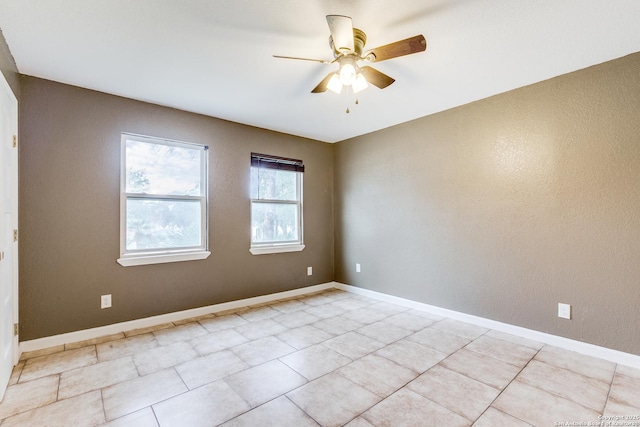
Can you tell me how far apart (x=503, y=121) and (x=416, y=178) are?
43.6 inches

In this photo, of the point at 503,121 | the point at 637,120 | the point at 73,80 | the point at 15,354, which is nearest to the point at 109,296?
the point at 15,354

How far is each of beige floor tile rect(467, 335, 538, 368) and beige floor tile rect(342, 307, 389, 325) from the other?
3.31ft

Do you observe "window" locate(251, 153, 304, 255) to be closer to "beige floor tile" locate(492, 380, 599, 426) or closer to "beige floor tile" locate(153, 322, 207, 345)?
"beige floor tile" locate(153, 322, 207, 345)

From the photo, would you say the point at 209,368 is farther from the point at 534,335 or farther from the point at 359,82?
the point at 534,335

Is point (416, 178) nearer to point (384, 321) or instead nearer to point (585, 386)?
point (384, 321)

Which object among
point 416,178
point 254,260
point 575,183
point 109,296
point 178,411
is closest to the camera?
point 178,411

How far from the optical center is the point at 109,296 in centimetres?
→ 301

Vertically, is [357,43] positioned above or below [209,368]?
above

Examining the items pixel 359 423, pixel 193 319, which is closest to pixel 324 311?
pixel 193 319

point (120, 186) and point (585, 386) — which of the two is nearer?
point (585, 386)

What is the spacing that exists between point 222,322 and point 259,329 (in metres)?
0.48

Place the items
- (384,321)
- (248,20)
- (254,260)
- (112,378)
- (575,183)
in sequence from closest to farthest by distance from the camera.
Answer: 1. (248,20)
2. (112,378)
3. (575,183)
4. (384,321)
5. (254,260)

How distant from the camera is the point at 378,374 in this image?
7.39 feet

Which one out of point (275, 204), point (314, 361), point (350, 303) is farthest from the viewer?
point (275, 204)
